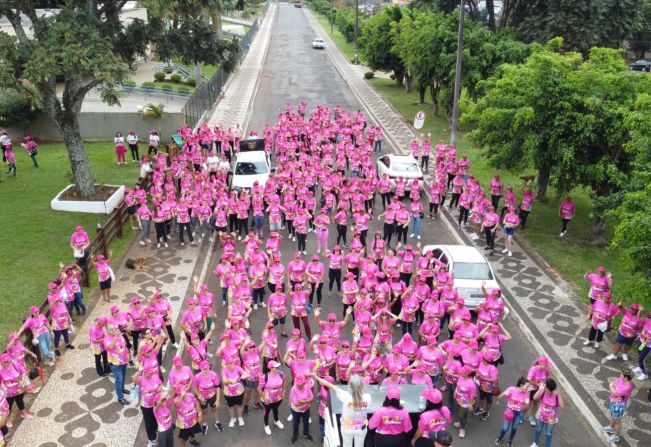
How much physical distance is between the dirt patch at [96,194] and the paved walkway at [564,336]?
12364 mm

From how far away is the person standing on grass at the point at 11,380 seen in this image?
33.0 ft

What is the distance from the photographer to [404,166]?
22156mm

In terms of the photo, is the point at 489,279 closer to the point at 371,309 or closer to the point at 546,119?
the point at 371,309

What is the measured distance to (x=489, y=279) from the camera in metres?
14.0

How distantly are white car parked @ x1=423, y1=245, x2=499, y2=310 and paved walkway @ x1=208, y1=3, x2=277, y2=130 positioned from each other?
21547 mm

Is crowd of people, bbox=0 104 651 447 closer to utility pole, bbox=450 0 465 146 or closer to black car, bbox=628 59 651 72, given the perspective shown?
utility pole, bbox=450 0 465 146

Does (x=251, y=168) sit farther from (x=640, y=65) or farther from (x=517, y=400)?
(x=640, y=65)

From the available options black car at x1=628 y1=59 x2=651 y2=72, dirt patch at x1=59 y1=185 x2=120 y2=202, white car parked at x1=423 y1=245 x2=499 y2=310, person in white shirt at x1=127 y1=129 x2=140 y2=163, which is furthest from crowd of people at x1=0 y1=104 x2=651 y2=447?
black car at x1=628 y1=59 x2=651 y2=72

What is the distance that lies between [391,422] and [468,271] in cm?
659

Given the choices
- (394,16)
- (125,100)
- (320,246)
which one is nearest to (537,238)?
(320,246)

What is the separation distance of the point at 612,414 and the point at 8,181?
23.4 m

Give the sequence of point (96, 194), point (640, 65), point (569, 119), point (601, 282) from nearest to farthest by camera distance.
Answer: point (601, 282) < point (569, 119) < point (96, 194) < point (640, 65)

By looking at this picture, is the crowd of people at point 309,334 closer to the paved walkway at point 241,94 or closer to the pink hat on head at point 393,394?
the pink hat on head at point 393,394

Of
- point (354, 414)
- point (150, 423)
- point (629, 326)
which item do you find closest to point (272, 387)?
point (150, 423)
